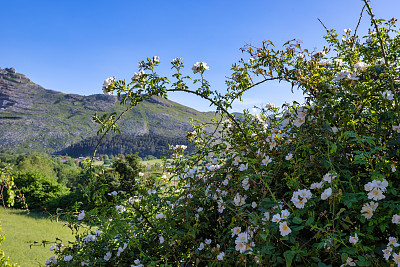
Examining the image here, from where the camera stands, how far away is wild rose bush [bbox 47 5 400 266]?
1.30 meters

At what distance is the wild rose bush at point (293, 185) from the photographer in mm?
1296

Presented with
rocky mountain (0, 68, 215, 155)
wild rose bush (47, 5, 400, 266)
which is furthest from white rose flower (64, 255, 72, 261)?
rocky mountain (0, 68, 215, 155)

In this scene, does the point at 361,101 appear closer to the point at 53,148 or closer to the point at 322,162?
the point at 322,162

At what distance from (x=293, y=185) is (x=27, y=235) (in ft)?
31.8

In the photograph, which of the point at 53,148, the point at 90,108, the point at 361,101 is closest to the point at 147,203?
the point at 361,101

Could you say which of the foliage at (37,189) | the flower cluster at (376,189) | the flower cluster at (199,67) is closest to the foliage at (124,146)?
the foliage at (37,189)

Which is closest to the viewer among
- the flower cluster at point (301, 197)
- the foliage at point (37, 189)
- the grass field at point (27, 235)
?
the flower cluster at point (301, 197)

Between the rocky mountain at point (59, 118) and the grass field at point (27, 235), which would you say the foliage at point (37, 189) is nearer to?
the grass field at point (27, 235)

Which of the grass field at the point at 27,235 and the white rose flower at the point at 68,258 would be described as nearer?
the white rose flower at the point at 68,258

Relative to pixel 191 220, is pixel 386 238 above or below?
above

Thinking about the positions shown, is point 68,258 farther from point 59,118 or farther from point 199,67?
point 59,118

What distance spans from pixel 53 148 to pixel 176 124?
6588 cm

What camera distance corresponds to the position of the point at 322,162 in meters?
1.47

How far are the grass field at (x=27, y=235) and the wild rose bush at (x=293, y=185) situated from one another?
2.34 meters
